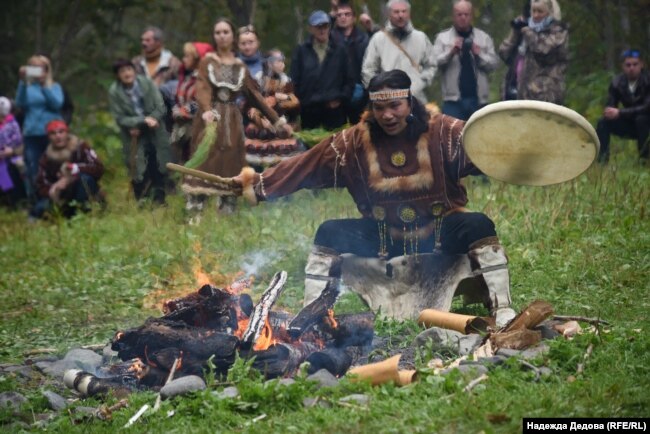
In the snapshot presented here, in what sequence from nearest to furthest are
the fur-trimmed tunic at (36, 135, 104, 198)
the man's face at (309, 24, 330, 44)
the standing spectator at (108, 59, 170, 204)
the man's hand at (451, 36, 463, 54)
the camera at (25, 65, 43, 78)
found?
the man's hand at (451, 36, 463, 54) → the man's face at (309, 24, 330, 44) → the standing spectator at (108, 59, 170, 204) → the fur-trimmed tunic at (36, 135, 104, 198) → the camera at (25, 65, 43, 78)

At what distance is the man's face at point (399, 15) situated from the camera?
11781 mm

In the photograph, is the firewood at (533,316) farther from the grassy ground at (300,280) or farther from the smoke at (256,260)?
the smoke at (256,260)

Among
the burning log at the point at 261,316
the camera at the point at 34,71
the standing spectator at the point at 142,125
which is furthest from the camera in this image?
the camera at the point at 34,71

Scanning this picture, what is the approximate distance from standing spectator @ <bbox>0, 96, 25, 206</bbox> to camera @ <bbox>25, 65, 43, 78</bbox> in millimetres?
851

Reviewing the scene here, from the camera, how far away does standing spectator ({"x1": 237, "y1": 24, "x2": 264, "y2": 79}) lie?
12.3m

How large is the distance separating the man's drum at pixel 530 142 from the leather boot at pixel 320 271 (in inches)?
45.9

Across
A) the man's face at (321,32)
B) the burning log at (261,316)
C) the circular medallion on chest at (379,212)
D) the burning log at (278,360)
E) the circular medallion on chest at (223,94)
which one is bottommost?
the burning log at (278,360)

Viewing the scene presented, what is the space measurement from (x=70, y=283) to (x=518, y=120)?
14.8 ft

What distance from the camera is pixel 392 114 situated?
A: 788 cm

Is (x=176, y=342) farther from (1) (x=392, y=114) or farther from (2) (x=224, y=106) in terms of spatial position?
(2) (x=224, y=106)

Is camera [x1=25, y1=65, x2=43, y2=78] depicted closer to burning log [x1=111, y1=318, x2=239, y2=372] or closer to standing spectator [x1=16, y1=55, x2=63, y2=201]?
standing spectator [x1=16, y1=55, x2=63, y2=201]

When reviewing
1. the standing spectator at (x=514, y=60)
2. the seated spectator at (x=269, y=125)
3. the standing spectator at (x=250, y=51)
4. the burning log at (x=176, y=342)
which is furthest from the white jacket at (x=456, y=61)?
the burning log at (x=176, y=342)

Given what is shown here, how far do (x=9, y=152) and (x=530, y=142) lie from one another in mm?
9496

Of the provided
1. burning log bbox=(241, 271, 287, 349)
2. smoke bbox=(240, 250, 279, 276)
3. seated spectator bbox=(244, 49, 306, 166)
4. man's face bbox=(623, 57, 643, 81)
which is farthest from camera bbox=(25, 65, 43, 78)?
burning log bbox=(241, 271, 287, 349)
